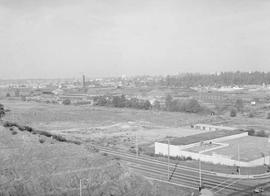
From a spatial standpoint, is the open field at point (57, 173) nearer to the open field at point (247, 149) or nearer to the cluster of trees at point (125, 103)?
the open field at point (247, 149)

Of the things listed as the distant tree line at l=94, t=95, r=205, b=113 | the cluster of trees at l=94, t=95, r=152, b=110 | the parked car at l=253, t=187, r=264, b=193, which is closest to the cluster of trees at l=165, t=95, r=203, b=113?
the distant tree line at l=94, t=95, r=205, b=113

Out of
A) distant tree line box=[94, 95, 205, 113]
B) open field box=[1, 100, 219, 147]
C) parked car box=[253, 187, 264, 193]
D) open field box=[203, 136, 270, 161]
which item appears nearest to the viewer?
parked car box=[253, 187, 264, 193]

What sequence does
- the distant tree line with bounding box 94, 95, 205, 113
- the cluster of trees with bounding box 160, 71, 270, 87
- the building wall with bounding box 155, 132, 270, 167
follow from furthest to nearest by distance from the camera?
the cluster of trees with bounding box 160, 71, 270, 87
the distant tree line with bounding box 94, 95, 205, 113
the building wall with bounding box 155, 132, 270, 167

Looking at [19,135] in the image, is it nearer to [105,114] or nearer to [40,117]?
[40,117]

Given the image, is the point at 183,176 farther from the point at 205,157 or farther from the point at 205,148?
the point at 205,148

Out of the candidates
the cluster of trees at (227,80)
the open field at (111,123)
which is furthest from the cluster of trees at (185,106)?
the cluster of trees at (227,80)

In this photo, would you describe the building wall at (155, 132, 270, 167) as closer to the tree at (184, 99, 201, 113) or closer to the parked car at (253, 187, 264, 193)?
the parked car at (253, 187, 264, 193)

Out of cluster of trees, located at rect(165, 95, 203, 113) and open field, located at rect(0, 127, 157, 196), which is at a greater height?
open field, located at rect(0, 127, 157, 196)

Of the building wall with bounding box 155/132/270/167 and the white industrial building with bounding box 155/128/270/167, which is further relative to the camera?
the white industrial building with bounding box 155/128/270/167

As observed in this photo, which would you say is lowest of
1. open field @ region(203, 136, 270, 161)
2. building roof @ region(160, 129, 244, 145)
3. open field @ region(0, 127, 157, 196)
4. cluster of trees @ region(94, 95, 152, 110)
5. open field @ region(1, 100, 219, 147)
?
open field @ region(1, 100, 219, 147)

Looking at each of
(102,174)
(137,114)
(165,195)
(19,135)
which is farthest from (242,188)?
(137,114)

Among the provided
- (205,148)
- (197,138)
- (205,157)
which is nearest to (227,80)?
(197,138)

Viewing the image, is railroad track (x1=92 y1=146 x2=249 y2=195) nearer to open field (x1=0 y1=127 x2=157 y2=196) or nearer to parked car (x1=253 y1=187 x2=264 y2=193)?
parked car (x1=253 y1=187 x2=264 y2=193)
